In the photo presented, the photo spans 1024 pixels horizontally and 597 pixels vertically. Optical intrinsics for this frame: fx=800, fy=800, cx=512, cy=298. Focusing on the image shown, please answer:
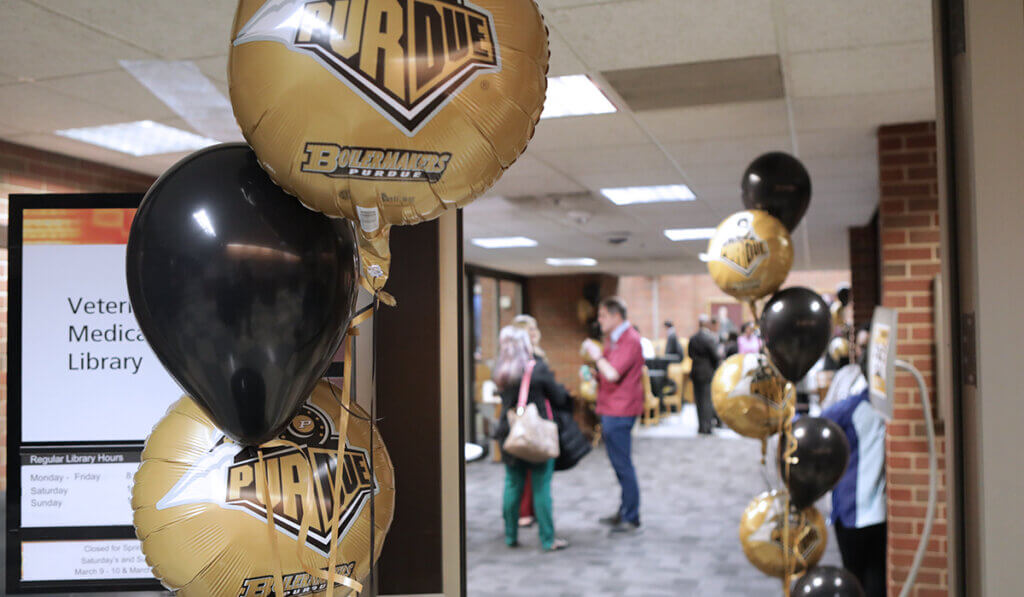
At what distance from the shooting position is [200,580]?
3.22 ft

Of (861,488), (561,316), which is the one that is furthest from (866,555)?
(561,316)

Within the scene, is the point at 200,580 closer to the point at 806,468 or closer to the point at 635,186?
the point at 806,468

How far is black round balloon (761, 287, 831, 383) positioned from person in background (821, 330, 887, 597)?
0.55 m

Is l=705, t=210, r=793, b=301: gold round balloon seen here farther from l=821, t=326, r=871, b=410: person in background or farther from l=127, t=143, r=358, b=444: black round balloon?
l=127, t=143, r=358, b=444: black round balloon

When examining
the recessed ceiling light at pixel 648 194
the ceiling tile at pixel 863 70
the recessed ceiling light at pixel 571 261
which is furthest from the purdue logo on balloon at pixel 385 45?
the recessed ceiling light at pixel 571 261

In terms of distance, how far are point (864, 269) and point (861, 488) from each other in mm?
4322

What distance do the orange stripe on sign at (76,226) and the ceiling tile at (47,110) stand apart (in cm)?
167

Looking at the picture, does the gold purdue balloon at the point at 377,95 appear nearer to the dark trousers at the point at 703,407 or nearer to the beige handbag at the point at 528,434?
the beige handbag at the point at 528,434

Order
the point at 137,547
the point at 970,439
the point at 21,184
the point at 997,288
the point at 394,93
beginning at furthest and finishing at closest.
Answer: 1. the point at 21,184
2. the point at 137,547
3. the point at 970,439
4. the point at 997,288
5. the point at 394,93

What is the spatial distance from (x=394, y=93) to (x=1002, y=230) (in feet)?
3.36

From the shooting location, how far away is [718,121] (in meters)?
3.48

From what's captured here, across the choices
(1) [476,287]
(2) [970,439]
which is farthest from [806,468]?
(1) [476,287]

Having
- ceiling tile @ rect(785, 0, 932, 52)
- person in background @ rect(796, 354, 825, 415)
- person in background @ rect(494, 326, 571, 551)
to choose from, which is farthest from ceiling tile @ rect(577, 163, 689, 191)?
person in background @ rect(796, 354, 825, 415)

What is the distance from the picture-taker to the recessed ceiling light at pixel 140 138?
3.55 m
